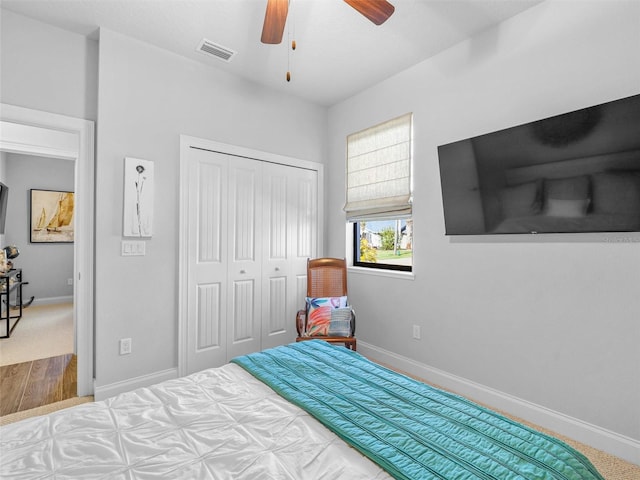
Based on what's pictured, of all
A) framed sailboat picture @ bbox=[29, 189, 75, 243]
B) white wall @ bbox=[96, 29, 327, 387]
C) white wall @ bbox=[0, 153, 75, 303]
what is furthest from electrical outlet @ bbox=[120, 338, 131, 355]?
framed sailboat picture @ bbox=[29, 189, 75, 243]

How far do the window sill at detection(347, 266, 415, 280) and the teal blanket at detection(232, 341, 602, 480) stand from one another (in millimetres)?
1540

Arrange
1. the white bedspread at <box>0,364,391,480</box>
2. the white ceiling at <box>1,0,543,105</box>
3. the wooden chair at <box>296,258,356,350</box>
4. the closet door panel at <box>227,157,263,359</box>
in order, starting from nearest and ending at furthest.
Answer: the white bedspread at <box>0,364,391,480</box>, the white ceiling at <box>1,0,543,105</box>, the closet door panel at <box>227,157,263,359</box>, the wooden chair at <box>296,258,356,350</box>

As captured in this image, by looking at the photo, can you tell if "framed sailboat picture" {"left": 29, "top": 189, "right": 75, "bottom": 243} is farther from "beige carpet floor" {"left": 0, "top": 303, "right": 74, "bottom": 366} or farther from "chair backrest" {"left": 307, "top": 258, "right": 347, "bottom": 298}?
"chair backrest" {"left": 307, "top": 258, "right": 347, "bottom": 298}

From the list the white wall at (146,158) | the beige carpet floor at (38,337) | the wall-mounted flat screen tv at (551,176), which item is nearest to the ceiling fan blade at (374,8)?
the wall-mounted flat screen tv at (551,176)

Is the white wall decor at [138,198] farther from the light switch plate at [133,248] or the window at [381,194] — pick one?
the window at [381,194]

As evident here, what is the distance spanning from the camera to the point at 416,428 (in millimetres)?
1183

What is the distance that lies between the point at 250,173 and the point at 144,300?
154cm

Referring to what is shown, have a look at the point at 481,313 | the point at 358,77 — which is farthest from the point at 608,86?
the point at 358,77

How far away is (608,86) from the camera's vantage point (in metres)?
1.99

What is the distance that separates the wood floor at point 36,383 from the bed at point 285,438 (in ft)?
5.95

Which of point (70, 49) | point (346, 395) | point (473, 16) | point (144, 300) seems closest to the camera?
point (346, 395)

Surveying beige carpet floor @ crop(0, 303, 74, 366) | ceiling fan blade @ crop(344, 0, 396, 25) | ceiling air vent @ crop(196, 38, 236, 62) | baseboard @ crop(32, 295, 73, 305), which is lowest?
beige carpet floor @ crop(0, 303, 74, 366)

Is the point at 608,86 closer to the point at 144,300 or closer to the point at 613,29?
the point at 613,29

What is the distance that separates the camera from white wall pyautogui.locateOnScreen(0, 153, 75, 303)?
5.67 m
